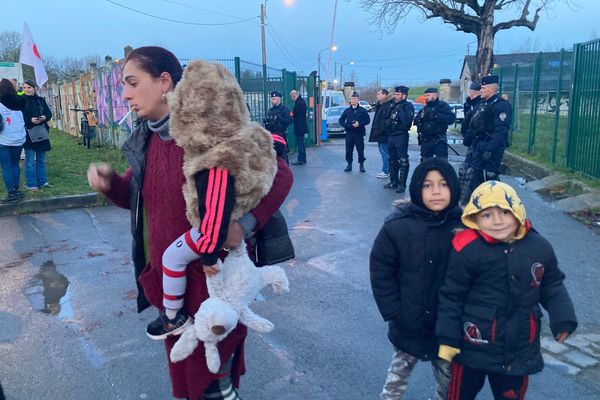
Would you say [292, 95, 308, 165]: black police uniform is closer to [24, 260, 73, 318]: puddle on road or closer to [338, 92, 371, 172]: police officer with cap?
[338, 92, 371, 172]: police officer with cap

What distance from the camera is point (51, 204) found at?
828 centimetres

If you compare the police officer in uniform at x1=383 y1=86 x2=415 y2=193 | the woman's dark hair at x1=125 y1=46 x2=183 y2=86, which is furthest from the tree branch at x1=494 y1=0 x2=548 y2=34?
the woman's dark hair at x1=125 y1=46 x2=183 y2=86

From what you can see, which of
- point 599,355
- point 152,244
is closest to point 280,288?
point 152,244

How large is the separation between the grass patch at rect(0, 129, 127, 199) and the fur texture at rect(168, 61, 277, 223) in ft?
24.5

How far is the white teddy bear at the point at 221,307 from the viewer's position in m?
2.04

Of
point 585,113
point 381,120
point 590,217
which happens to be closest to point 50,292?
point 590,217

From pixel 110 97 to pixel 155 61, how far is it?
46.9ft

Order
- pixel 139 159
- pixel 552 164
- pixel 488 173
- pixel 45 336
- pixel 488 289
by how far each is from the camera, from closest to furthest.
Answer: pixel 139 159 → pixel 488 289 → pixel 45 336 → pixel 488 173 → pixel 552 164

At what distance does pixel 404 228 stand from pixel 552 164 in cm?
987

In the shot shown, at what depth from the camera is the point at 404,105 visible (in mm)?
9852

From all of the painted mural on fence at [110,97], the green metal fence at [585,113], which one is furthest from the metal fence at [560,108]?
the painted mural on fence at [110,97]

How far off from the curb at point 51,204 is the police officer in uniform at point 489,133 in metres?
5.98

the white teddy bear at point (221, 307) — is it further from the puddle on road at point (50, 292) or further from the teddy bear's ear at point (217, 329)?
the puddle on road at point (50, 292)

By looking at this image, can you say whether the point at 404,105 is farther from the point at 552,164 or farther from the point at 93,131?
the point at 93,131
